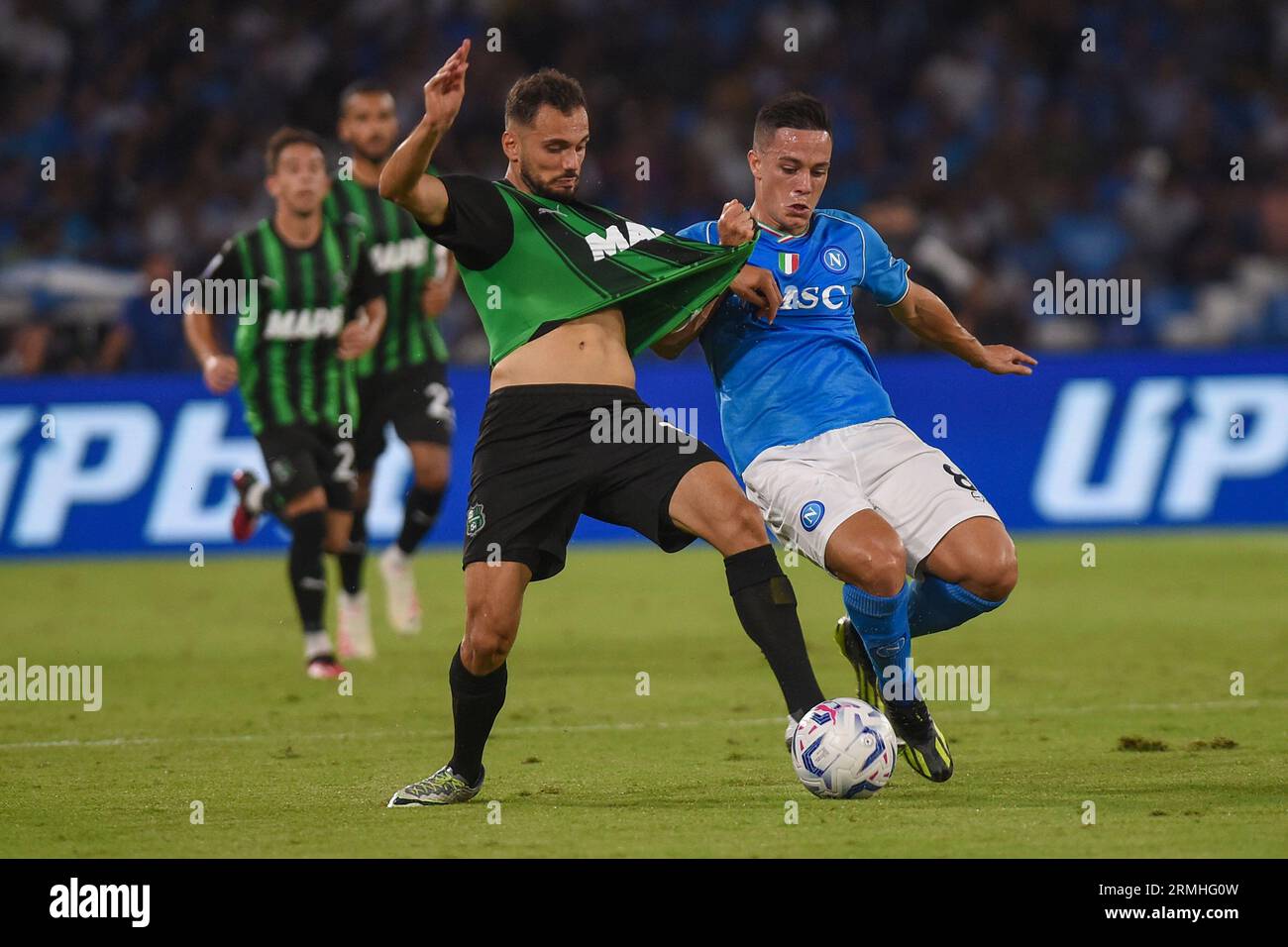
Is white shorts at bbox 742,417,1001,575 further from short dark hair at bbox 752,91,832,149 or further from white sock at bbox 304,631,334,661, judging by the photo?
white sock at bbox 304,631,334,661

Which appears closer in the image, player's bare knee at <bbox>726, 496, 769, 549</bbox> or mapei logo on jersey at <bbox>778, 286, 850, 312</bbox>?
player's bare knee at <bbox>726, 496, 769, 549</bbox>

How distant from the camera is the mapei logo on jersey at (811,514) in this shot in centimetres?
637

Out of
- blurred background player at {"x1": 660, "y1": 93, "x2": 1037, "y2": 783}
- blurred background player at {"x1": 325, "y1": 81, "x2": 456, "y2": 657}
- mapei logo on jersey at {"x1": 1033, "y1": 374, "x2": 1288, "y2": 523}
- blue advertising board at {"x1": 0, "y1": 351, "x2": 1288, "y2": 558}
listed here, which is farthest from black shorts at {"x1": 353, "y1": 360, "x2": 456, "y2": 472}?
mapei logo on jersey at {"x1": 1033, "y1": 374, "x2": 1288, "y2": 523}

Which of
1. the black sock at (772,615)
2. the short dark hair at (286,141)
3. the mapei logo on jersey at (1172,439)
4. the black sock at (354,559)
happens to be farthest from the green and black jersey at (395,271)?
the mapei logo on jersey at (1172,439)

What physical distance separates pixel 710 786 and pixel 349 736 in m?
2.03

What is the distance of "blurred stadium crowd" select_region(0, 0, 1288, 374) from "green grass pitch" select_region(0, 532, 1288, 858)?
4.34 meters

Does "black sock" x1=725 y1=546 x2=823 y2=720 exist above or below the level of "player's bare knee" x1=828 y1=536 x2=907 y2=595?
below

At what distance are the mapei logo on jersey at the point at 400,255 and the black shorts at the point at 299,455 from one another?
1131 millimetres

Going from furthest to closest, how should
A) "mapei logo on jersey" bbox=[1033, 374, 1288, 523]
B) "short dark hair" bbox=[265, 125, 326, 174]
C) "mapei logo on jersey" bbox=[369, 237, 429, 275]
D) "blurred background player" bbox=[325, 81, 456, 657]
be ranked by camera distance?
1. "mapei logo on jersey" bbox=[1033, 374, 1288, 523]
2. "mapei logo on jersey" bbox=[369, 237, 429, 275]
3. "blurred background player" bbox=[325, 81, 456, 657]
4. "short dark hair" bbox=[265, 125, 326, 174]

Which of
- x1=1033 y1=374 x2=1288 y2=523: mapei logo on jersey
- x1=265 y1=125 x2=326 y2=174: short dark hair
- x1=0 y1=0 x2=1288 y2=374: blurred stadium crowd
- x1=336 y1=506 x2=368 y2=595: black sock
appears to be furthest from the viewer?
x1=0 y1=0 x2=1288 y2=374: blurred stadium crowd

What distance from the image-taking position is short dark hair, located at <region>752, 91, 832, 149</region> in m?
6.70

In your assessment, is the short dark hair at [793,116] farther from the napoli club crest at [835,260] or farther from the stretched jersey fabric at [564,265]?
the stretched jersey fabric at [564,265]

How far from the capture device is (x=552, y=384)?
6.11 meters

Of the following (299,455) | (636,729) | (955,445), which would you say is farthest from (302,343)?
(955,445)
